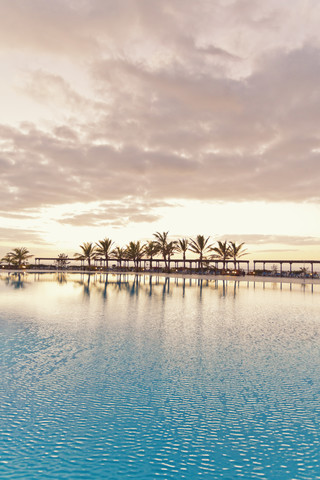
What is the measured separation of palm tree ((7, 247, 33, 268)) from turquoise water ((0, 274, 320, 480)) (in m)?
56.0

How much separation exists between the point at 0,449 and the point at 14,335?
20.1 ft

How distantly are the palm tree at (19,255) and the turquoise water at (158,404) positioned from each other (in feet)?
184

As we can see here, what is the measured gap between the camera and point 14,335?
959cm

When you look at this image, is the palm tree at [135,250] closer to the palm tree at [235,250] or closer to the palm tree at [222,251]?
the palm tree at [222,251]

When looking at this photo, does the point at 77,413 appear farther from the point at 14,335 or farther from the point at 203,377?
the point at 14,335

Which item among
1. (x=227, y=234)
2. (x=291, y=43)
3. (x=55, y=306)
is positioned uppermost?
(x=291, y=43)

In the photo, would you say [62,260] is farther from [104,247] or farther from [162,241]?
[162,241]

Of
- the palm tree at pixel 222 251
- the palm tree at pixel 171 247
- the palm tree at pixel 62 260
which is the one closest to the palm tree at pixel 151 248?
the palm tree at pixel 171 247

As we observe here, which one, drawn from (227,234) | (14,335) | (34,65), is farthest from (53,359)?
(227,234)

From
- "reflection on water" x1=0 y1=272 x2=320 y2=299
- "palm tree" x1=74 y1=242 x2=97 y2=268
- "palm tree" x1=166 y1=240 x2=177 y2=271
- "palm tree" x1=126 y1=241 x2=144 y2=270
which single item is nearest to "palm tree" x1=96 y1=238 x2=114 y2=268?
"palm tree" x1=74 y1=242 x2=97 y2=268

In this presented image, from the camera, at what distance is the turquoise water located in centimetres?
376

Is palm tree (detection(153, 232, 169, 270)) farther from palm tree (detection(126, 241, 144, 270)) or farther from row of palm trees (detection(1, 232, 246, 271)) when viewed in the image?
palm tree (detection(126, 241, 144, 270))

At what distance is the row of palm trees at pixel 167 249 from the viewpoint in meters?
52.3

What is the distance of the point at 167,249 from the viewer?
55656 mm
